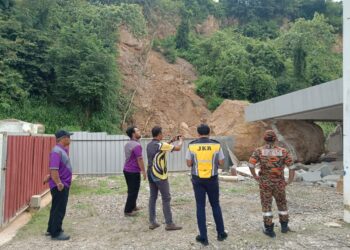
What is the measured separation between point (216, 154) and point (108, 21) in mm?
24179

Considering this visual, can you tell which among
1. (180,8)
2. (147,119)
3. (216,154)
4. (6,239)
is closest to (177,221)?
(216,154)

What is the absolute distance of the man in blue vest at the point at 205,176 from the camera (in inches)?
217

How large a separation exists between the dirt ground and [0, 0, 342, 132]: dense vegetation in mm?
12379

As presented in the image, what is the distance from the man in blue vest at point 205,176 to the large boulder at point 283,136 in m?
11.5

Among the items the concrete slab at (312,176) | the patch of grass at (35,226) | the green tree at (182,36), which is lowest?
Result: the patch of grass at (35,226)

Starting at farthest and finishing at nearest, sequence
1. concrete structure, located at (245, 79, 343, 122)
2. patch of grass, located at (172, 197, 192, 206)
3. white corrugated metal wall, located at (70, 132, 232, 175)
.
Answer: white corrugated metal wall, located at (70, 132, 232, 175) → concrete structure, located at (245, 79, 343, 122) → patch of grass, located at (172, 197, 192, 206)

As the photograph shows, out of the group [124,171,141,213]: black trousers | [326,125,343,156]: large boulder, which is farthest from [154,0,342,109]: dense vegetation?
[124,171,141,213]: black trousers

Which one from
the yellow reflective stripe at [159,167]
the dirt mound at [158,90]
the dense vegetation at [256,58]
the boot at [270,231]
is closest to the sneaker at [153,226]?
the yellow reflective stripe at [159,167]

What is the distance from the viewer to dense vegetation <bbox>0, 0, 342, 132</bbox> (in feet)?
70.4

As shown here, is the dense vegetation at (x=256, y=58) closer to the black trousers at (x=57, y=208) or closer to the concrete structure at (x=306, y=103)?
the concrete structure at (x=306, y=103)

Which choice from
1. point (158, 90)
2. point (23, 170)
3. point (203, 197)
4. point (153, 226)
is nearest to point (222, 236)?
point (203, 197)

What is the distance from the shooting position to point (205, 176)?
552 centimetres

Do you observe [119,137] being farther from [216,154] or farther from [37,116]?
[216,154]

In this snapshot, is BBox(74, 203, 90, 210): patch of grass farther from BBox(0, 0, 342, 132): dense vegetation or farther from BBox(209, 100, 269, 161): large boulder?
BBox(0, 0, 342, 132): dense vegetation
